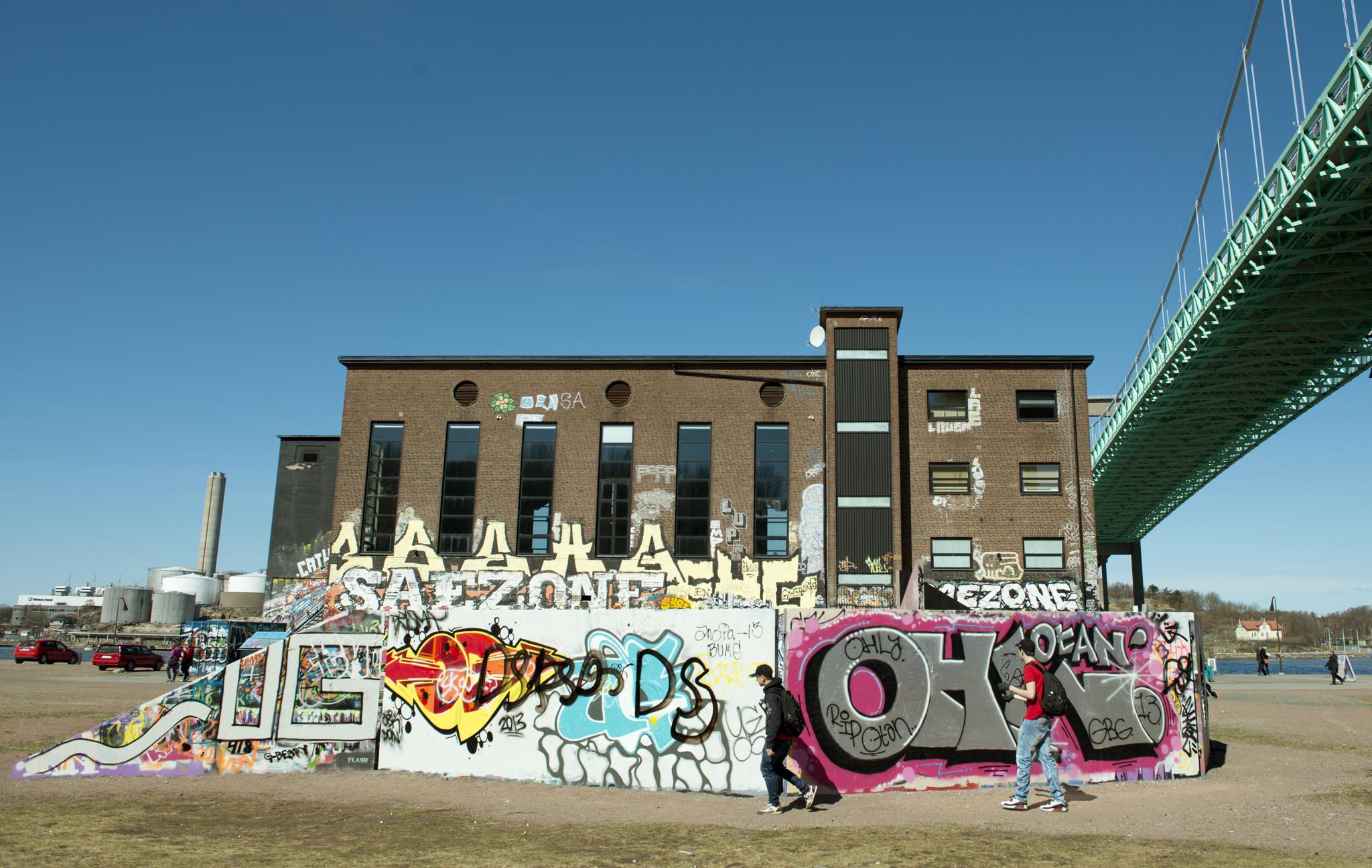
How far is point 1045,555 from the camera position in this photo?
Result: 92.5ft

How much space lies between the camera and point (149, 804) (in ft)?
34.3

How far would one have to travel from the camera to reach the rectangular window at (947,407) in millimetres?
29406

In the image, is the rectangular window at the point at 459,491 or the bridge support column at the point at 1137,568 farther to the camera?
the bridge support column at the point at 1137,568

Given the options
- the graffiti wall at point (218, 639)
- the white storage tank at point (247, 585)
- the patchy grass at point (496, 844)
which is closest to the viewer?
the patchy grass at point (496, 844)

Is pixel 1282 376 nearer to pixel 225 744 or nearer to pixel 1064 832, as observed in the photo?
pixel 1064 832

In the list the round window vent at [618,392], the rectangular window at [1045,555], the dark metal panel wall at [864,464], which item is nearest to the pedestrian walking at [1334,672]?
the rectangular window at [1045,555]

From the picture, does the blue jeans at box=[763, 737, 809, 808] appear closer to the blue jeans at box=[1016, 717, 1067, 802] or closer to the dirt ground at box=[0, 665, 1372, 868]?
the dirt ground at box=[0, 665, 1372, 868]

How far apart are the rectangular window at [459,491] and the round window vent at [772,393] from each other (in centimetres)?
910

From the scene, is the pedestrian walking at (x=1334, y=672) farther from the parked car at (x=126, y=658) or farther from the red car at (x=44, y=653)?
the red car at (x=44, y=653)

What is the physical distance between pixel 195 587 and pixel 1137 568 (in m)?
126

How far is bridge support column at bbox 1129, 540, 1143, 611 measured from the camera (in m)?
87.4

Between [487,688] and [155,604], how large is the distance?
138m

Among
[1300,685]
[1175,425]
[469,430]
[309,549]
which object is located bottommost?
[1300,685]

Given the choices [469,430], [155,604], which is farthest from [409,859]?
[155,604]
